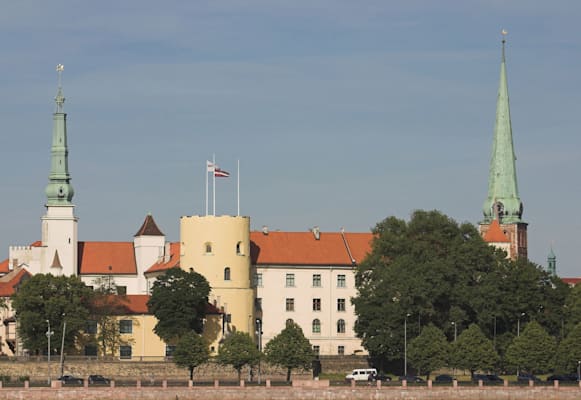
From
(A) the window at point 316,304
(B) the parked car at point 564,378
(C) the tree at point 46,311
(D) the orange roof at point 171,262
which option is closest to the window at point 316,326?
(A) the window at point 316,304

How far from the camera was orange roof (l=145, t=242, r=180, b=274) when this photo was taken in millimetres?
172000

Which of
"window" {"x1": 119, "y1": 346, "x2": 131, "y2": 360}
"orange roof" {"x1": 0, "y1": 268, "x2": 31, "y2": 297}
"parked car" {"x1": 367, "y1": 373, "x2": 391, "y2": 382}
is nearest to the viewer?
"parked car" {"x1": 367, "y1": 373, "x2": 391, "y2": 382}

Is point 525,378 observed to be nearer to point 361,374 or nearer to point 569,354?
point 569,354

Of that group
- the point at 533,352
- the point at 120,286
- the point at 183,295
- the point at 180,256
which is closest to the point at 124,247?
the point at 120,286

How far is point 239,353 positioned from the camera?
139500 mm

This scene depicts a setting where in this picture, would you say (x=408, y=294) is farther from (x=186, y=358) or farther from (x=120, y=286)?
(x=120, y=286)

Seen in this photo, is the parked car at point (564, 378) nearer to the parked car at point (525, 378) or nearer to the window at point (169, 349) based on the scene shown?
Result: the parked car at point (525, 378)

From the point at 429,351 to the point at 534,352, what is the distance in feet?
28.7

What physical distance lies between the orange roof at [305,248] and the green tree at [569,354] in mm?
33148

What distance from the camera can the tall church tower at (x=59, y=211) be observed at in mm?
173750

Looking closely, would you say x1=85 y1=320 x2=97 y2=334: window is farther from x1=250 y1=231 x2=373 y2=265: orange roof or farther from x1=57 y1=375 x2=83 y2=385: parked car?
x1=250 y1=231 x2=373 y2=265: orange roof

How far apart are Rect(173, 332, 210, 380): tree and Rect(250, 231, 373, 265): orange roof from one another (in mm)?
29250

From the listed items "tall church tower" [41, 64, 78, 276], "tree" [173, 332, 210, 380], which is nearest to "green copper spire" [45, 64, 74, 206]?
"tall church tower" [41, 64, 78, 276]

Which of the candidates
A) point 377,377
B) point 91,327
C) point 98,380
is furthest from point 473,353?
point 91,327
